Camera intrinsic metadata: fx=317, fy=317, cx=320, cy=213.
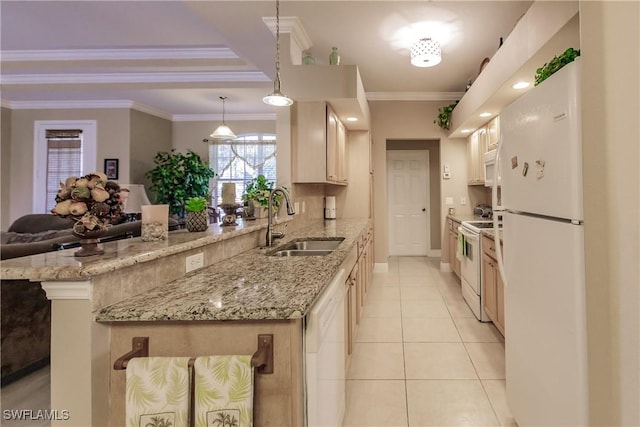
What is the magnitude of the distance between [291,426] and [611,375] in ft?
3.59

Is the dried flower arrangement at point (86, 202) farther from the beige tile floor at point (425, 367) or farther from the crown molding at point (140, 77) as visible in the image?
the crown molding at point (140, 77)

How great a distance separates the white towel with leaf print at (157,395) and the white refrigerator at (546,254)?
140 centimetres

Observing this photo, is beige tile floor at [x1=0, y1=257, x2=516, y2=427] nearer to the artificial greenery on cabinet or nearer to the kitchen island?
the kitchen island

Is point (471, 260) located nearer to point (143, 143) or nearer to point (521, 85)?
point (521, 85)

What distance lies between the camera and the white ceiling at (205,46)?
284 cm

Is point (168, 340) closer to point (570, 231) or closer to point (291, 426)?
point (291, 426)

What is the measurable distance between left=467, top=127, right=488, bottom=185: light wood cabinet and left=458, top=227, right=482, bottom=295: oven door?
47.3 inches

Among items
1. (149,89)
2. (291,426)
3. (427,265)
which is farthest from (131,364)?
(427,265)

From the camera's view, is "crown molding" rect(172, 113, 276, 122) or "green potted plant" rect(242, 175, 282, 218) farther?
"crown molding" rect(172, 113, 276, 122)

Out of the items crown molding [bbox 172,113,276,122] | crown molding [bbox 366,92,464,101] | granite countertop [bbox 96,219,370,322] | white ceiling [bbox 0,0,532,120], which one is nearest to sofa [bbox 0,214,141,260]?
granite countertop [bbox 96,219,370,322]

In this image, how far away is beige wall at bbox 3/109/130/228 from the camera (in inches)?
229

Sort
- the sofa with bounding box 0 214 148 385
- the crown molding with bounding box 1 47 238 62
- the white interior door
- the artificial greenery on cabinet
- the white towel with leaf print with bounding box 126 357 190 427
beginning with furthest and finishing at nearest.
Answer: the white interior door → the crown molding with bounding box 1 47 238 62 → the sofa with bounding box 0 214 148 385 → the artificial greenery on cabinet → the white towel with leaf print with bounding box 126 357 190 427

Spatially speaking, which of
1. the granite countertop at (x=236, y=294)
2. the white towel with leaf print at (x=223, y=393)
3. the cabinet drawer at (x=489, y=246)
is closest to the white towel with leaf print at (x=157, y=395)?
the white towel with leaf print at (x=223, y=393)

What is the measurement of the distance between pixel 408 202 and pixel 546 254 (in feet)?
18.1
